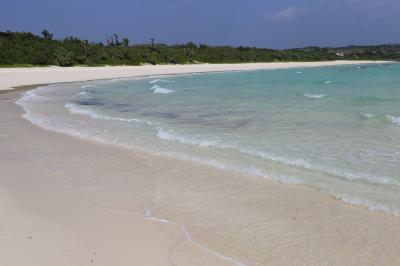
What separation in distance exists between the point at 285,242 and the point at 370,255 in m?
0.85

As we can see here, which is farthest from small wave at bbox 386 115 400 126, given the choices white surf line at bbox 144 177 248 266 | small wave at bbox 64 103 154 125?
white surf line at bbox 144 177 248 266

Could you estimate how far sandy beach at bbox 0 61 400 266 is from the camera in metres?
4.72

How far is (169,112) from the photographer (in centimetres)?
1698

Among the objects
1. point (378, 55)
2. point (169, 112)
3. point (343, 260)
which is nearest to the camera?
point (343, 260)

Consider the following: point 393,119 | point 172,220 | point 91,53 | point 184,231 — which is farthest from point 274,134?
point 91,53

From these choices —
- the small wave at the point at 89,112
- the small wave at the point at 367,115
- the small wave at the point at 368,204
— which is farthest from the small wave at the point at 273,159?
the small wave at the point at 367,115

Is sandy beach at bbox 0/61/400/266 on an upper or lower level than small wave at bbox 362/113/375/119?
lower

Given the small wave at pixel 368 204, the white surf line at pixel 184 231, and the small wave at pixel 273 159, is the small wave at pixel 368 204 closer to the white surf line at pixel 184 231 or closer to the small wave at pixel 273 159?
the small wave at pixel 273 159

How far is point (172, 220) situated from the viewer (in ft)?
19.2

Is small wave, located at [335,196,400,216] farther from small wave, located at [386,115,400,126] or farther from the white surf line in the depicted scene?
small wave, located at [386,115,400,126]

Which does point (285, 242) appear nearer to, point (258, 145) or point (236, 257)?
point (236, 257)

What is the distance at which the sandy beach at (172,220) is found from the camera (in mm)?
4723

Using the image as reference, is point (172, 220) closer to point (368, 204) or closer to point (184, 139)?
point (368, 204)

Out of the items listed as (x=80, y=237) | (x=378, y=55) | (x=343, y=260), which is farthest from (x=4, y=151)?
(x=378, y=55)
